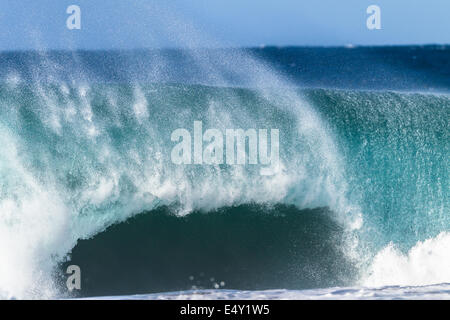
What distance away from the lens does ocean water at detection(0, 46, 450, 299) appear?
7410 mm

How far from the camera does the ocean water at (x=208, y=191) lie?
24.3 ft

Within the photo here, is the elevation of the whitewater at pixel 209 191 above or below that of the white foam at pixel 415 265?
above

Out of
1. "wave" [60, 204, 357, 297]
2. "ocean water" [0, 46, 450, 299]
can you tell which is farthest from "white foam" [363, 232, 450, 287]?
"wave" [60, 204, 357, 297]

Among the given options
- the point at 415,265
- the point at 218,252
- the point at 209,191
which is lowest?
the point at 415,265

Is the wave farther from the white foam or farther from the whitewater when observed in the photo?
the white foam

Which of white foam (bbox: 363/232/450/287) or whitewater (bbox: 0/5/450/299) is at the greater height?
whitewater (bbox: 0/5/450/299)

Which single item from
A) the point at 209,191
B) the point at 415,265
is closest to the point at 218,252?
the point at 209,191

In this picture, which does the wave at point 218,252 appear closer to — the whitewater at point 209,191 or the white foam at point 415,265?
the whitewater at point 209,191

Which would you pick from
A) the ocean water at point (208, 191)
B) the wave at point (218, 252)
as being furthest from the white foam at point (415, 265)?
the wave at point (218, 252)

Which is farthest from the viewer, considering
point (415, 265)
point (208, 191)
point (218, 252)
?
point (208, 191)

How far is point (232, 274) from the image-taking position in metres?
7.63

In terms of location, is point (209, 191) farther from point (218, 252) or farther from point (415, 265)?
point (415, 265)

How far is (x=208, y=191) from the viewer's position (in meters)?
8.10

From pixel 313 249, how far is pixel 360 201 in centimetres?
110
